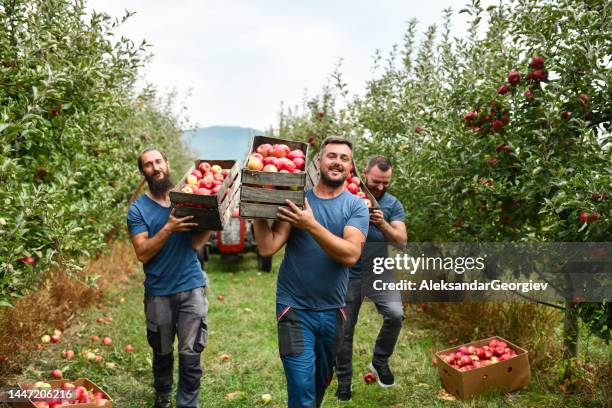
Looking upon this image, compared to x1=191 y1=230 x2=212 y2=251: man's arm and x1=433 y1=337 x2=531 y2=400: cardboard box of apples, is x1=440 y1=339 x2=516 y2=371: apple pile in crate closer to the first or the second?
x1=433 y1=337 x2=531 y2=400: cardboard box of apples

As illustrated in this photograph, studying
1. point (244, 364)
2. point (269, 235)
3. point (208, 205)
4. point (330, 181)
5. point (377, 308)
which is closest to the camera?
point (269, 235)

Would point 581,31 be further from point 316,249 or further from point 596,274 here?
point 316,249

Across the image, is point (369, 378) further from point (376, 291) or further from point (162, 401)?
point (162, 401)

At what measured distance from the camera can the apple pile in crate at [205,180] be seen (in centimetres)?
404

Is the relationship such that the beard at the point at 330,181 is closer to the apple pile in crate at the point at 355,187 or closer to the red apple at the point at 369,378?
the apple pile in crate at the point at 355,187

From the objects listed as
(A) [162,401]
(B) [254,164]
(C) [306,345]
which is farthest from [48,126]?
(C) [306,345]

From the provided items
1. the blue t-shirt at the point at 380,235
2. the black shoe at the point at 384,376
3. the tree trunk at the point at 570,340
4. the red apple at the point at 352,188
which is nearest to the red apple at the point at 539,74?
the blue t-shirt at the point at 380,235

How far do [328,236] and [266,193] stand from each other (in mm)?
451

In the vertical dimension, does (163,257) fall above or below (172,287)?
above

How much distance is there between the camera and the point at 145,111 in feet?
47.3

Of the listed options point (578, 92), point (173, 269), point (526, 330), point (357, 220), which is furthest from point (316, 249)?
point (526, 330)

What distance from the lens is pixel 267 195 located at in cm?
336

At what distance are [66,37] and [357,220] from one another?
317 cm

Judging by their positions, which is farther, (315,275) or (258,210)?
(315,275)
